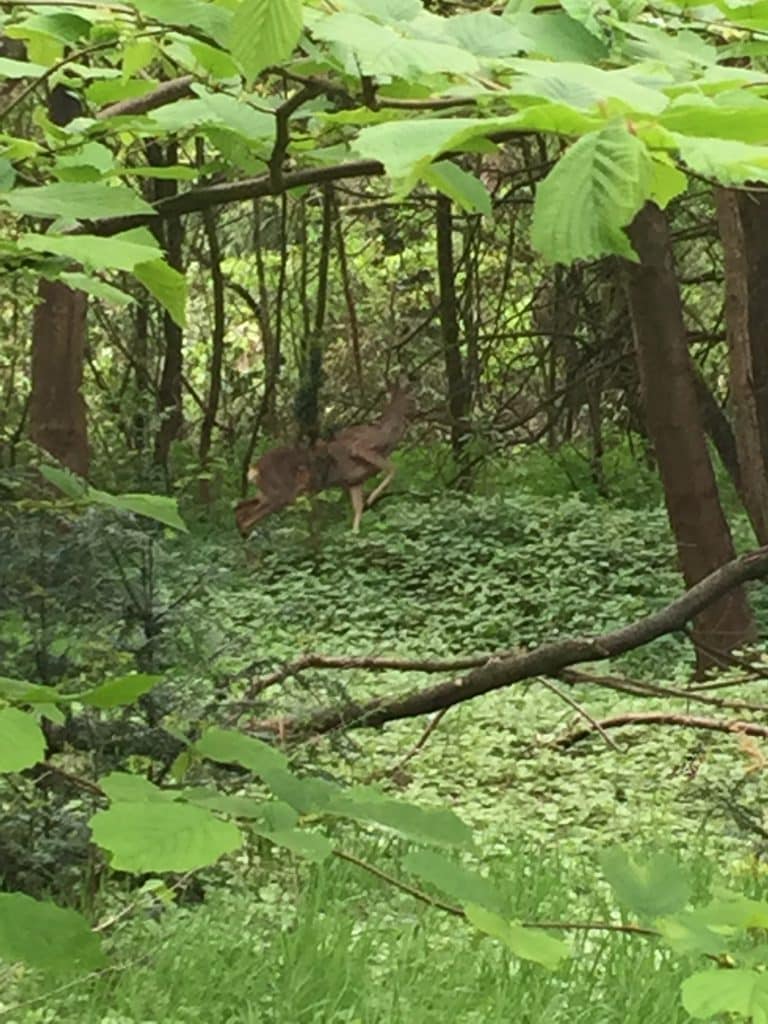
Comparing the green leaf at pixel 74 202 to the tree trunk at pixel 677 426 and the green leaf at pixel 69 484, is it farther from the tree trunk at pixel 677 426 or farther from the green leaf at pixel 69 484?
the tree trunk at pixel 677 426

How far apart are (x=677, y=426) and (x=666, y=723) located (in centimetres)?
295

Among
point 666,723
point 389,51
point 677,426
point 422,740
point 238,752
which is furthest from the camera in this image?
point 677,426

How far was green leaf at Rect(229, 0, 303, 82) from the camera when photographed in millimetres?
728

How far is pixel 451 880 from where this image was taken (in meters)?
0.90

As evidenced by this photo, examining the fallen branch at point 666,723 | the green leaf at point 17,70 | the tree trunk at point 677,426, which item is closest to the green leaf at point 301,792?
the green leaf at point 17,70

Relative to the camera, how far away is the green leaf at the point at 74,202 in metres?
0.92

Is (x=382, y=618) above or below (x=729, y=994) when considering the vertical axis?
below

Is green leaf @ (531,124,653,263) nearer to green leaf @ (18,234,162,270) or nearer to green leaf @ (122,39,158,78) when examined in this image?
green leaf @ (18,234,162,270)

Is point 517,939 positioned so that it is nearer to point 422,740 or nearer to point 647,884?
point 647,884

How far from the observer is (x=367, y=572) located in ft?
27.7

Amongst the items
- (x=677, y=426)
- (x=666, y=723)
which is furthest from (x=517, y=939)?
(x=677, y=426)

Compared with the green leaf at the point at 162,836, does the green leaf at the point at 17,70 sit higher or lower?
higher

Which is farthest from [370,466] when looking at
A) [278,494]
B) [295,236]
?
[295,236]

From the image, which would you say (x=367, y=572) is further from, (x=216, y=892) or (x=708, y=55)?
(x=708, y=55)
